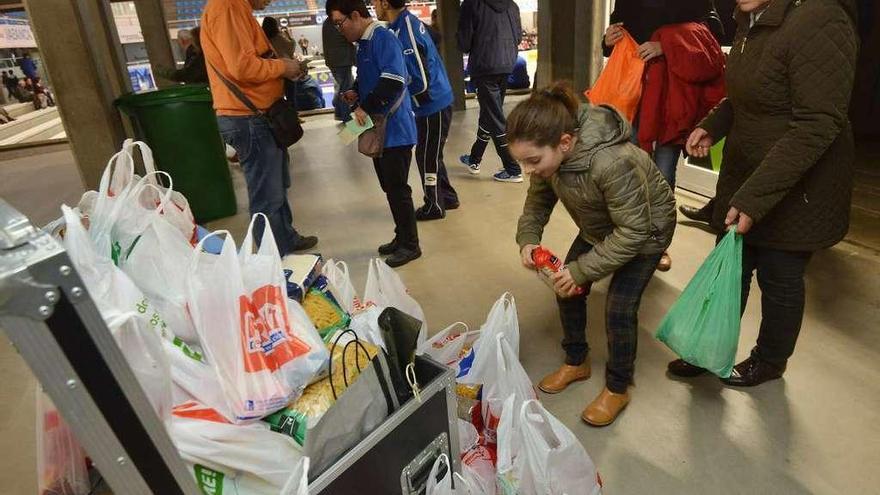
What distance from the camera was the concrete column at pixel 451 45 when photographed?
7016 mm

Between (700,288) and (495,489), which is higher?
(700,288)

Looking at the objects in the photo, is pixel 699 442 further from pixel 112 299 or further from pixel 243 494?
pixel 112 299

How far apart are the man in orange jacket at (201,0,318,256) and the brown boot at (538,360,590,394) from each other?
1702 millimetres

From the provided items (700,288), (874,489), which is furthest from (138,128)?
(874,489)

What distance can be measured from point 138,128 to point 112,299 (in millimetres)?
2980

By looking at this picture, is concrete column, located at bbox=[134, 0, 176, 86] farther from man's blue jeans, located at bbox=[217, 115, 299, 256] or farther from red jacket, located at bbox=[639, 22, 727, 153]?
red jacket, located at bbox=[639, 22, 727, 153]

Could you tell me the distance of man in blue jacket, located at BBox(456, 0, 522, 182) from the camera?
394 cm

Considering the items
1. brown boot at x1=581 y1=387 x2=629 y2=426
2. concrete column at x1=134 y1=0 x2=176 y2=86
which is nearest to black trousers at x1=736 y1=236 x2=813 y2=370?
brown boot at x1=581 y1=387 x2=629 y2=426

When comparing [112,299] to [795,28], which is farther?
[795,28]

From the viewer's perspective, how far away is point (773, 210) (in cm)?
148

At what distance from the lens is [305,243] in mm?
3240

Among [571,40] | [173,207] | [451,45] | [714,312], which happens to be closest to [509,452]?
[714,312]

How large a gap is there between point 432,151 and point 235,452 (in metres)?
2.54

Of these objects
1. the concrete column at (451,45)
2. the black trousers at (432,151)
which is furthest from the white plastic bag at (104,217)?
the concrete column at (451,45)
